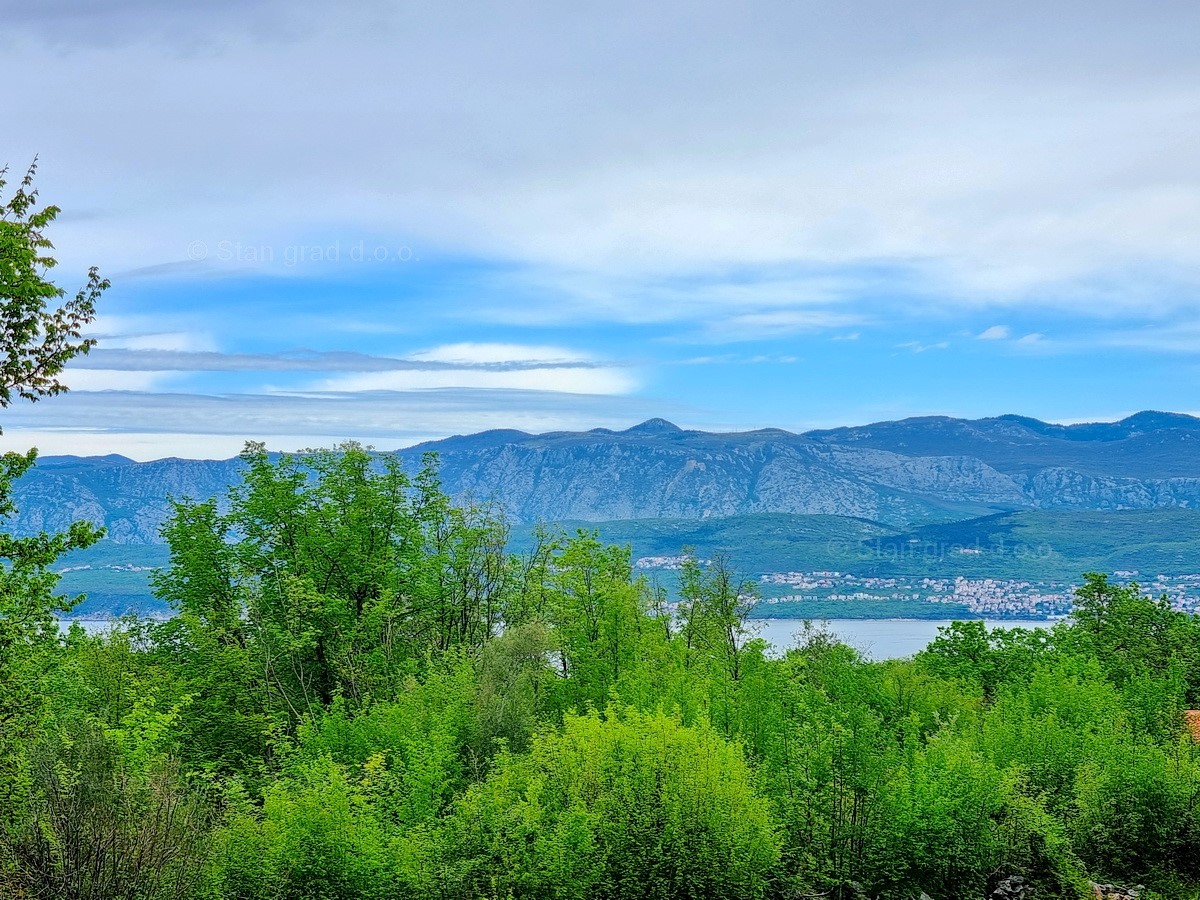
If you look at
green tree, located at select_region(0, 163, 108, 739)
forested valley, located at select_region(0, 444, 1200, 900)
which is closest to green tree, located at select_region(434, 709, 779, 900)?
forested valley, located at select_region(0, 444, 1200, 900)

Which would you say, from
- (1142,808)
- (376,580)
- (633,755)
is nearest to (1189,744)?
(1142,808)

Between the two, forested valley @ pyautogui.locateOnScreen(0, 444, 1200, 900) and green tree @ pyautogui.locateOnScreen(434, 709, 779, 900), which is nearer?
forested valley @ pyautogui.locateOnScreen(0, 444, 1200, 900)

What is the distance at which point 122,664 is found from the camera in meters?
39.0

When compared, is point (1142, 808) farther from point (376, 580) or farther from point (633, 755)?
point (376, 580)

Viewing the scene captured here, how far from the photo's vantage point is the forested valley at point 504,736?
22062 mm

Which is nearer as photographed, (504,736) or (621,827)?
(621,827)

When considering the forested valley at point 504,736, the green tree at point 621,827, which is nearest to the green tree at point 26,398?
the forested valley at point 504,736

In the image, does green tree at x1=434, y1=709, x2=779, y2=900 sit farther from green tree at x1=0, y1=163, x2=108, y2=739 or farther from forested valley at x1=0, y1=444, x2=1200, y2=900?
green tree at x1=0, y1=163, x2=108, y2=739

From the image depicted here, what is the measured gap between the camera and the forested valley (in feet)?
72.4

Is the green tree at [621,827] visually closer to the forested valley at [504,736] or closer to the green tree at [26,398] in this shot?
the forested valley at [504,736]

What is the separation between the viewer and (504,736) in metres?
35.2

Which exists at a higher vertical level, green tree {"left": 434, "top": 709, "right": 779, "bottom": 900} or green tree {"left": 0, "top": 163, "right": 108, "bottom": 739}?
green tree {"left": 0, "top": 163, "right": 108, "bottom": 739}

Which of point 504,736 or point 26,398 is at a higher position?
point 26,398

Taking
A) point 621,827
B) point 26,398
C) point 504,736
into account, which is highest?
point 26,398
